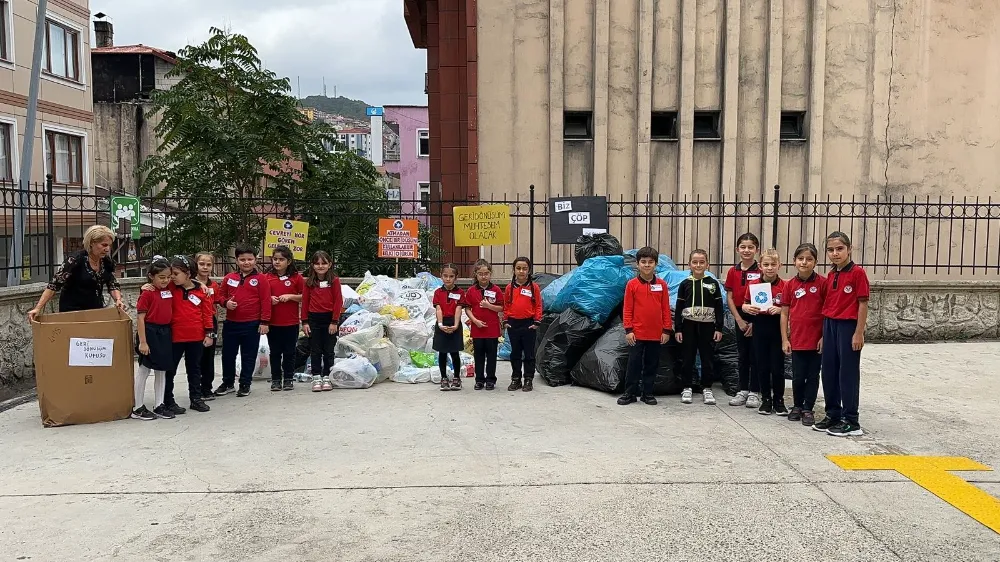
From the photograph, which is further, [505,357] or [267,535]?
[505,357]

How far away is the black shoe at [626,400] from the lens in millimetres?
7207

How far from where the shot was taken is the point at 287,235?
403 inches

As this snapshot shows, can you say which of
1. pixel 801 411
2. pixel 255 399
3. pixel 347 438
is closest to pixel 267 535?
pixel 347 438

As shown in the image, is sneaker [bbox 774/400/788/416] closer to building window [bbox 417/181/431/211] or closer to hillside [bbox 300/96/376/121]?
building window [bbox 417/181/431/211]

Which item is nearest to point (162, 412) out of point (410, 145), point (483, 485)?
point (483, 485)

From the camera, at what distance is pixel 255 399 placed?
7543 millimetres

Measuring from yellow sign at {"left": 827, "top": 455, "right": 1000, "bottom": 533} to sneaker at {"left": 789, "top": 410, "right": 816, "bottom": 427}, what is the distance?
2.97 feet

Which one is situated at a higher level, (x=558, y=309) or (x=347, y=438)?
(x=558, y=309)

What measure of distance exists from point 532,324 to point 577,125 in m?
6.64

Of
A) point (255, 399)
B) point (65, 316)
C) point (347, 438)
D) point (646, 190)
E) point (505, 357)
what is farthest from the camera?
point (646, 190)

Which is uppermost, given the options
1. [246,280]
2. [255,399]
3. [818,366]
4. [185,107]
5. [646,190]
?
[185,107]

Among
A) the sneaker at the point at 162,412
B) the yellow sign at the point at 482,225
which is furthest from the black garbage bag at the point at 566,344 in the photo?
the sneaker at the point at 162,412

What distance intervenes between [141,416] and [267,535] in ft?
10.7

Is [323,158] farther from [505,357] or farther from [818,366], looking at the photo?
[818,366]
